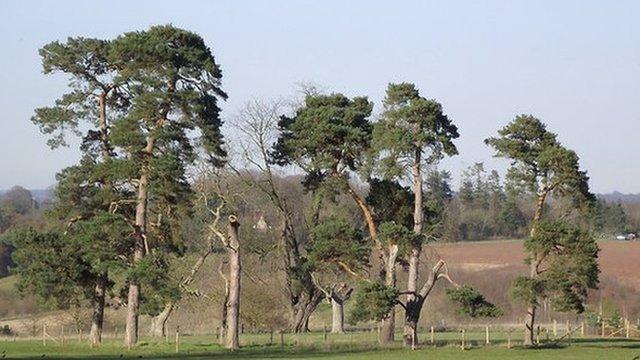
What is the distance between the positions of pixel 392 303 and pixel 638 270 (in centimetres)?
4549

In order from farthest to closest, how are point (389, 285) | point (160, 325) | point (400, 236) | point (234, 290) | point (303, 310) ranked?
point (303, 310)
point (160, 325)
point (234, 290)
point (400, 236)
point (389, 285)

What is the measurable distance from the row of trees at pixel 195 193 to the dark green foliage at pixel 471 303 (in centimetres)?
6

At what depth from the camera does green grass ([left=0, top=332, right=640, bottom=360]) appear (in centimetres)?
4431

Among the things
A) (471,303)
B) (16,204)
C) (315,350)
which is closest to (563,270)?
(471,303)

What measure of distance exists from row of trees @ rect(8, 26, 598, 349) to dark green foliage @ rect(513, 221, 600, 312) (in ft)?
0.22

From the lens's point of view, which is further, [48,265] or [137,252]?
[137,252]

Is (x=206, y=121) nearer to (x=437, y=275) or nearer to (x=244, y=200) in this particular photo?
(x=437, y=275)

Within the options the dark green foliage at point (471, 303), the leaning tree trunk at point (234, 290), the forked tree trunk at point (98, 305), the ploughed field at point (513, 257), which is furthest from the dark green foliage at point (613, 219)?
the forked tree trunk at point (98, 305)

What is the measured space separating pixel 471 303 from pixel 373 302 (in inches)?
194

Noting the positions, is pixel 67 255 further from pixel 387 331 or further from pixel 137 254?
pixel 387 331

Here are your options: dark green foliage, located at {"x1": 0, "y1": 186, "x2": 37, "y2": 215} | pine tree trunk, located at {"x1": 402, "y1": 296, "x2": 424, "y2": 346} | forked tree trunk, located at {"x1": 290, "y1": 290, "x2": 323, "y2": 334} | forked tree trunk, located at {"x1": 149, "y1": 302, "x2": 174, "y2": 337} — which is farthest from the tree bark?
dark green foliage, located at {"x1": 0, "y1": 186, "x2": 37, "y2": 215}

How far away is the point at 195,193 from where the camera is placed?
174ft

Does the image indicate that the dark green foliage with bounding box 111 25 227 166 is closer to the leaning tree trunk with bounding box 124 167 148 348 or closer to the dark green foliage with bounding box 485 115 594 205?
the leaning tree trunk with bounding box 124 167 148 348

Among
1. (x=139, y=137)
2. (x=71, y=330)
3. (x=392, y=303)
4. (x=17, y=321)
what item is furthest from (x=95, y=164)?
(x=17, y=321)
